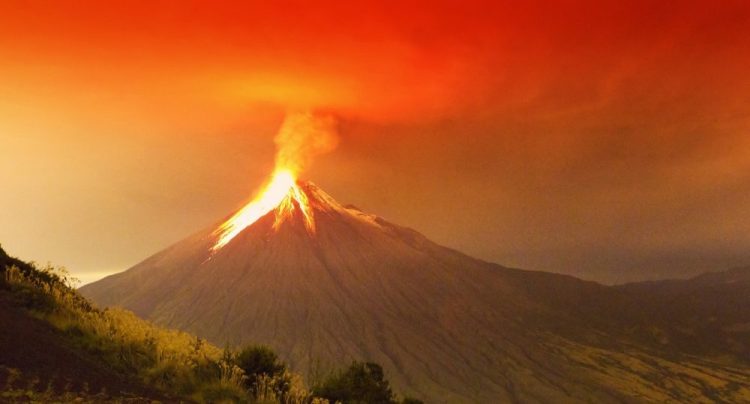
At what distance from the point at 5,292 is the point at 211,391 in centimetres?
645

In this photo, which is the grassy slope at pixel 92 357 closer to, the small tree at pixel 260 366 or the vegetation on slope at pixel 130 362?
the vegetation on slope at pixel 130 362

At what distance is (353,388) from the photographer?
84.4 feet

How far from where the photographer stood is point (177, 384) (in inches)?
489

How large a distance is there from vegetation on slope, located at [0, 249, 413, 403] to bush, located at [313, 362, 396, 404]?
541cm

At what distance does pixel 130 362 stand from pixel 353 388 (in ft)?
47.0

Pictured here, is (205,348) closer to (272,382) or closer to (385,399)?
(272,382)

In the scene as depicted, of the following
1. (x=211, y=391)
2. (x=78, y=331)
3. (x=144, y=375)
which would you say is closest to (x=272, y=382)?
(x=211, y=391)

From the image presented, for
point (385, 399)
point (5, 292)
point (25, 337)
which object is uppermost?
point (5, 292)

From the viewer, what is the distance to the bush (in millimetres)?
20817

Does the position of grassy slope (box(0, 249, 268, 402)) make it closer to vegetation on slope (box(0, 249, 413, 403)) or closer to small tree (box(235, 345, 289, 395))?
vegetation on slope (box(0, 249, 413, 403))

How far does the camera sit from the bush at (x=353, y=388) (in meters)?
20.8

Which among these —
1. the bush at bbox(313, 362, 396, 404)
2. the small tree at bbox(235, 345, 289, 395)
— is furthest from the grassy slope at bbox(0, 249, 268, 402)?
the bush at bbox(313, 362, 396, 404)

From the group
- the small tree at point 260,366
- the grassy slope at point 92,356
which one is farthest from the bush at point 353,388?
the grassy slope at point 92,356

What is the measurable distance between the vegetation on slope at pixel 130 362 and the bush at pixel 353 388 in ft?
17.8
